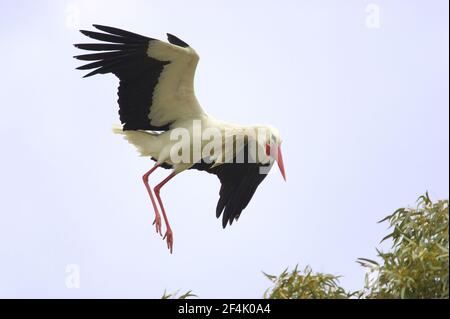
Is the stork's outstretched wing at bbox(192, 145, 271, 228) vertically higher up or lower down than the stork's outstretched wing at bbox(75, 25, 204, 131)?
lower down

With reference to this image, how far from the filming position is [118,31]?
11.1m

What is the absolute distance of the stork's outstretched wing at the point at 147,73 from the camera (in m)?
11.1

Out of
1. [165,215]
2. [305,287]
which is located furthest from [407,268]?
[165,215]

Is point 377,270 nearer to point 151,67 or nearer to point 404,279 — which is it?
point 404,279

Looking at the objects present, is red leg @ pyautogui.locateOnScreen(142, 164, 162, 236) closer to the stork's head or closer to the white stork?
the white stork

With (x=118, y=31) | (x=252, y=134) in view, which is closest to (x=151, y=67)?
(x=118, y=31)

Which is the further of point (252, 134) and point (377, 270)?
point (252, 134)

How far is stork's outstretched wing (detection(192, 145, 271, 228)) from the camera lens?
1226 cm

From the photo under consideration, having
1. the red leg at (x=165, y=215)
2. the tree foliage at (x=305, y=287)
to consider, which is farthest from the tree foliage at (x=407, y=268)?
the red leg at (x=165, y=215)

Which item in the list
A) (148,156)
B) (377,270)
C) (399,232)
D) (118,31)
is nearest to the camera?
(377,270)

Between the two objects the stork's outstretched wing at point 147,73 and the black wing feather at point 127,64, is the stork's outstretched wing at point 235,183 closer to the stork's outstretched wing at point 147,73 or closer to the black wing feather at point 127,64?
the stork's outstretched wing at point 147,73

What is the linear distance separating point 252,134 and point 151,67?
4.10ft

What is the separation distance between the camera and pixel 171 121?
11.9 m

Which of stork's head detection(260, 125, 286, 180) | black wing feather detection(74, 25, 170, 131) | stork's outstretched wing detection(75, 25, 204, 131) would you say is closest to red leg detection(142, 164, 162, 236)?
stork's outstretched wing detection(75, 25, 204, 131)
